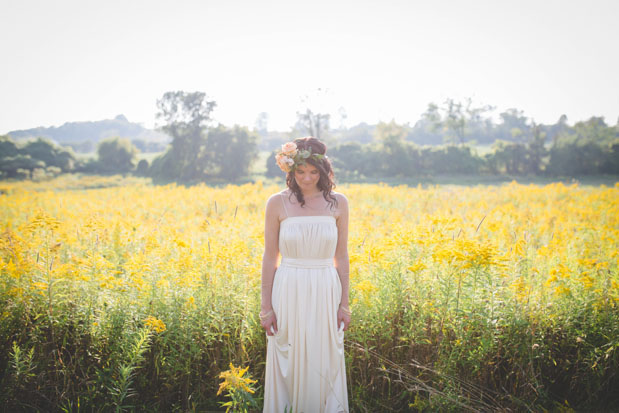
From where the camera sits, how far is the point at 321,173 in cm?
261

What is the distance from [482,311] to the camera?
9.62 ft

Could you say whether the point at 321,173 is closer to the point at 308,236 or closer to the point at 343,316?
the point at 308,236

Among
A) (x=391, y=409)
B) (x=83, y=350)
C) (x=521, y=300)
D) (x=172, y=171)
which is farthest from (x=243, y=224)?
(x=172, y=171)

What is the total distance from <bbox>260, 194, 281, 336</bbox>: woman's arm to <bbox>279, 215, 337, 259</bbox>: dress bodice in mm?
80

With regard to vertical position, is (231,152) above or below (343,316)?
above

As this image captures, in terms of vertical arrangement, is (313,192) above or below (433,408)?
above

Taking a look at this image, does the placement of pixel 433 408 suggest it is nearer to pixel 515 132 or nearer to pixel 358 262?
pixel 358 262

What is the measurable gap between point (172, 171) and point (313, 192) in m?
37.5

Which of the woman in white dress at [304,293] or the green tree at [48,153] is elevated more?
the green tree at [48,153]

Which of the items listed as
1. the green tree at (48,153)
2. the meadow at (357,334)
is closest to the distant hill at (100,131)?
the green tree at (48,153)

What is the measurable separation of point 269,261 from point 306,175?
0.75 meters

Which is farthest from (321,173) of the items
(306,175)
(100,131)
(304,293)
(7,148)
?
(100,131)

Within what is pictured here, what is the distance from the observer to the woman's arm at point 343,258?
8.84 ft

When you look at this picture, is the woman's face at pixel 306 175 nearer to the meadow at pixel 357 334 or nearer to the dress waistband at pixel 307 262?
the dress waistband at pixel 307 262
